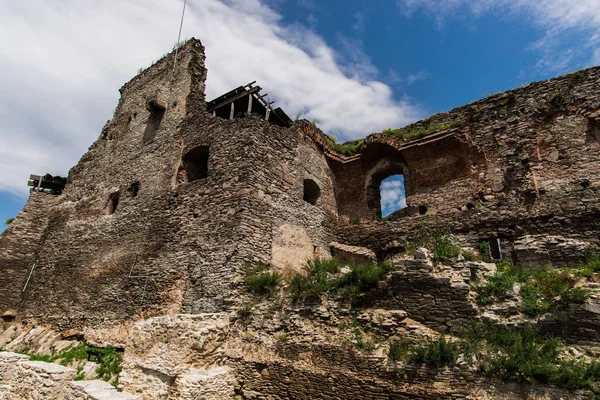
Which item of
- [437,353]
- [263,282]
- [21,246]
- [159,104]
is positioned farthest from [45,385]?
[21,246]

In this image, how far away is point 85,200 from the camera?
15.7 meters

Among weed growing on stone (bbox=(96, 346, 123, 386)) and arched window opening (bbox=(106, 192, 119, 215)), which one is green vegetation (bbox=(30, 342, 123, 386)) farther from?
arched window opening (bbox=(106, 192, 119, 215))

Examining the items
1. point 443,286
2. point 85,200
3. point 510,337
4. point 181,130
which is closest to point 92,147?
point 85,200

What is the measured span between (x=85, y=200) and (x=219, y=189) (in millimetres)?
7918

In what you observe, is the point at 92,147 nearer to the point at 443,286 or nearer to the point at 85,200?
the point at 85,200

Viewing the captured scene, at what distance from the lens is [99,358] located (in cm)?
1056

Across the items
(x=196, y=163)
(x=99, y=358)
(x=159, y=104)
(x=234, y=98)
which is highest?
(x=159, y=104)

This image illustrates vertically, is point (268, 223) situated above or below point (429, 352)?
above

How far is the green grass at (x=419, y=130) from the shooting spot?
520 inches

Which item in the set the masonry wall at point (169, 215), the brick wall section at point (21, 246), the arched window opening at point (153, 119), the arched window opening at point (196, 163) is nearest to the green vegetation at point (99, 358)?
the masonry wall at point (169, 215)

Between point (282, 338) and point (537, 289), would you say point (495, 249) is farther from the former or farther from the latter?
point (282, 338)

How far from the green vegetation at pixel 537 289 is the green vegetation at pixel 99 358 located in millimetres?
8732

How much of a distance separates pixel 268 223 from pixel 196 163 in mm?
4380

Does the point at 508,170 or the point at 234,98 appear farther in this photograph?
the point at 234,98
